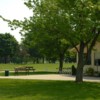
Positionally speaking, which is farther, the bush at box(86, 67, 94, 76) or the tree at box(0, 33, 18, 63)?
the tree at box(0, 33, 18, 63)

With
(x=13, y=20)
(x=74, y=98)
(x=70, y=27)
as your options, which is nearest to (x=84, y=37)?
(x=70, y=27)

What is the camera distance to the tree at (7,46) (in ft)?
382

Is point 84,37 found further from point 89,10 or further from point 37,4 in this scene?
point 37,4

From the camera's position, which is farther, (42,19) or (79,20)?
(42,19)

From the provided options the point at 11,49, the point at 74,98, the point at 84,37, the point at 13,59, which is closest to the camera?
the point at 74,98

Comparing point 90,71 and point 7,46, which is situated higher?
point 7,46

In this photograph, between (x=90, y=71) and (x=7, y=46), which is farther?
(x=7, y=46)

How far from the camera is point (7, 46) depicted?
387 feet

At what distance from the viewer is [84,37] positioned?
2542cm

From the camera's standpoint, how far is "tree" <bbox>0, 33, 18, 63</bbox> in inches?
4588

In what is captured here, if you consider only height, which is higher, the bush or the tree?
the tree

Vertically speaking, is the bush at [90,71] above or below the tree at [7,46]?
below

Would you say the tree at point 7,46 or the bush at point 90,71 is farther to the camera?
the tree at point 7,46

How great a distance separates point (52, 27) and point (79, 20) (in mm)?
2500
